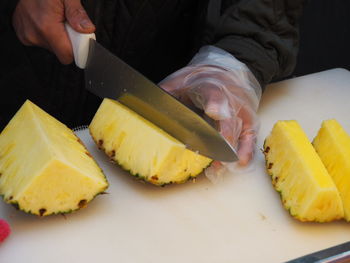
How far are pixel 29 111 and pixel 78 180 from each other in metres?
0.24

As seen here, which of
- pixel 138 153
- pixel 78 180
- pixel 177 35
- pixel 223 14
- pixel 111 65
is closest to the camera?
pixel 78 180

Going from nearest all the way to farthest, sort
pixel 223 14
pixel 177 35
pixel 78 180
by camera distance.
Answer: pixel 78 180
pixel 223 14
pixel 177 35

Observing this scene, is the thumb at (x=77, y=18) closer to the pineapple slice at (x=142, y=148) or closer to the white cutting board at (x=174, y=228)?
the pineapple slice at (x=142, y=148)

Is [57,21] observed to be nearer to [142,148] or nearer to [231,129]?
[142,148]

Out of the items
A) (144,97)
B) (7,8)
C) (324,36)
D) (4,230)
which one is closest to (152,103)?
(144,97)

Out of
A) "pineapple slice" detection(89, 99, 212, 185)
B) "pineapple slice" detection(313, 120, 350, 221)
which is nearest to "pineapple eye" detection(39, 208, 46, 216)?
"pineapple slice" detection(89, 99, 212, 185)

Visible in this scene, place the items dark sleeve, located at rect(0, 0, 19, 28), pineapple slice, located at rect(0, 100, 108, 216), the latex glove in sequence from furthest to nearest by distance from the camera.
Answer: dark sleeve, located at rect(0, 0, 19, 28), the latex glove, pineapple slice, located at rect(0, 100, 108, 216)

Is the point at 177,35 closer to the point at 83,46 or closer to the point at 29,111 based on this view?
the point at 83,46

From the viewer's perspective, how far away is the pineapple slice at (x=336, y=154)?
109 centimetres

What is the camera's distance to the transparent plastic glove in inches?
47.7

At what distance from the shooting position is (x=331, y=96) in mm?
1562

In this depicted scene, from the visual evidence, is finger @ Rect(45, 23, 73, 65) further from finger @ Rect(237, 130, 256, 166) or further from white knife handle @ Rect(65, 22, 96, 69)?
finger @ Rect(237, 130, 256, 166)

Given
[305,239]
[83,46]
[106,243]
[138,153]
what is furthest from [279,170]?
[83,46]

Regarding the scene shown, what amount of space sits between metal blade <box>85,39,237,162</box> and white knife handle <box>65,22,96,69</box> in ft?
0.04
